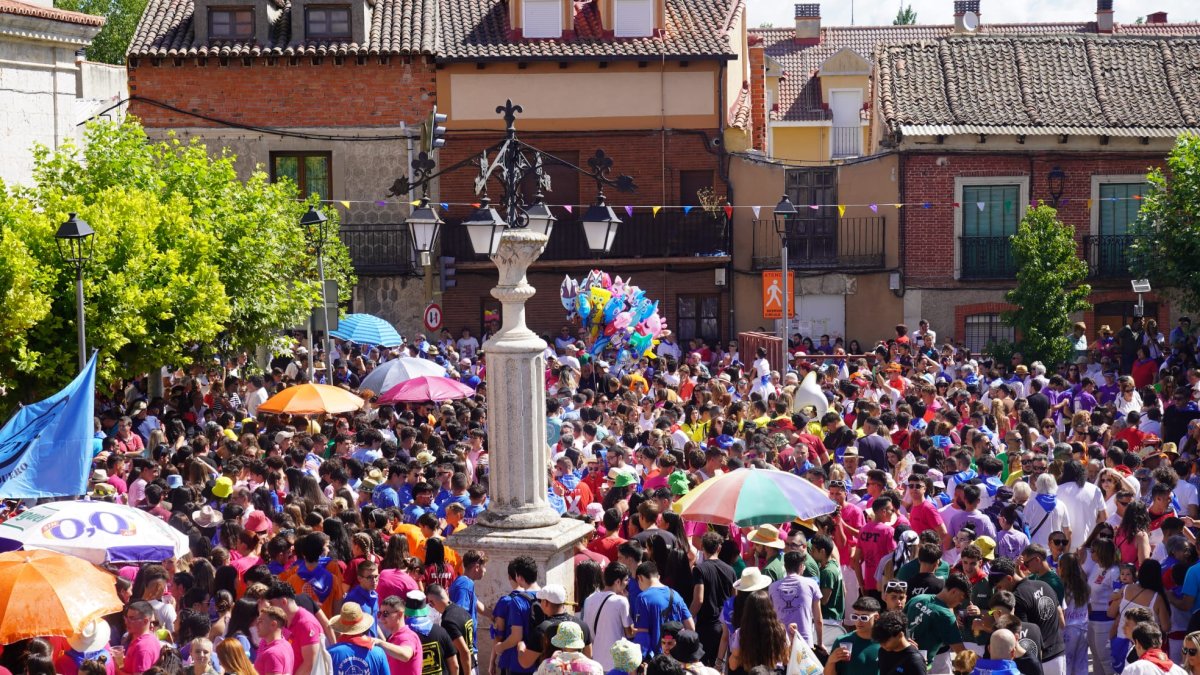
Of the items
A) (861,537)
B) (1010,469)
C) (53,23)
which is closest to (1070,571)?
(861,537)

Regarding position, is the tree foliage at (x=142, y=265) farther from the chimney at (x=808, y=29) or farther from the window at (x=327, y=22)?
the chimney at (x=808, y=29)

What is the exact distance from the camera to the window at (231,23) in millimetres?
33281

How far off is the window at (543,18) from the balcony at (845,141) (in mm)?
19703

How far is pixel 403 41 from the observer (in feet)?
110

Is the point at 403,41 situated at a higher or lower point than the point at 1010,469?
higher

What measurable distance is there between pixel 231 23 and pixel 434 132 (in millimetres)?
14408

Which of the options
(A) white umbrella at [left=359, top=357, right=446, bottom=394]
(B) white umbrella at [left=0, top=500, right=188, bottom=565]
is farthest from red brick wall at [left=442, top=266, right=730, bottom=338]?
(B) white umbrella at [left=0, top=500, right=188, bottom=565]

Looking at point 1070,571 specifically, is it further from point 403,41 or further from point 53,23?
point 403,41

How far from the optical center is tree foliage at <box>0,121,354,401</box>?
1844 cm

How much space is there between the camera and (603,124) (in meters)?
33.8

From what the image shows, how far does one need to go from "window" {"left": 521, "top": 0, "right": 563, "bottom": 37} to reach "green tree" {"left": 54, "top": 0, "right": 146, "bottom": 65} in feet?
85.6

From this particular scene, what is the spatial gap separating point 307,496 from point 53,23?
1552 cm

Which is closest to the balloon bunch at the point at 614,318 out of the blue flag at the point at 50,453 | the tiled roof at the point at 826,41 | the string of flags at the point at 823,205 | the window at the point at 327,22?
the string of flags at the point at 823,205

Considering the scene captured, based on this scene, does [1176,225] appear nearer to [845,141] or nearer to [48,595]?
[48,595]
